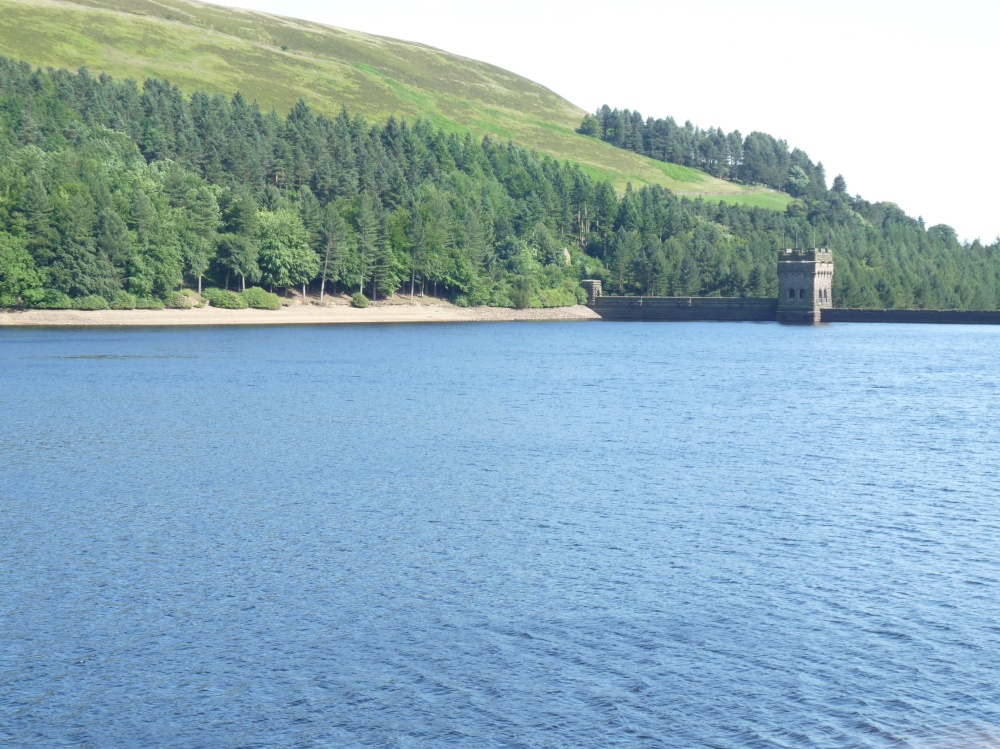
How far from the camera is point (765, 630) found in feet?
93.9

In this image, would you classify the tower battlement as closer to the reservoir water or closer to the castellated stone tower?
the castellated stone tower

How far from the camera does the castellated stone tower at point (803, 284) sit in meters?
189

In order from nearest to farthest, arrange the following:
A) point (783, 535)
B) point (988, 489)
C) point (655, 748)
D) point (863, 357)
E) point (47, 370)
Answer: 1. point (655, 748)
2. point (783, 535)
3. point (988, 489)
4. point (47, 370)
5. point (863, 357)

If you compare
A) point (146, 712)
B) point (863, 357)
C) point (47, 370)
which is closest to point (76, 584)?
point (146, 712)

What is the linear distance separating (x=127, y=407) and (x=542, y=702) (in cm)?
5453

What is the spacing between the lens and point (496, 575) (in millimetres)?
33500

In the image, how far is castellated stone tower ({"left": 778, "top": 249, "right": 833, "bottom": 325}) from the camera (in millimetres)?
188750

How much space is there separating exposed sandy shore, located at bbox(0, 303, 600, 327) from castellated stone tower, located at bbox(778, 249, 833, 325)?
44114mm

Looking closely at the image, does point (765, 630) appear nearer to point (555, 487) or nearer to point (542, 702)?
point (542, 702)

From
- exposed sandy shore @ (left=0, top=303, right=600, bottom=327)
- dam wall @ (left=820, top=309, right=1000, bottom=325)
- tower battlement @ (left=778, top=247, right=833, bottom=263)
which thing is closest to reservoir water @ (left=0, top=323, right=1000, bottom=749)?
exposed sandy shore @ (left=0, top=303, right=600, bottom=327)

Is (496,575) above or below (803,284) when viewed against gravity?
below

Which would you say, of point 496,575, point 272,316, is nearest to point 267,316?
point 272,316

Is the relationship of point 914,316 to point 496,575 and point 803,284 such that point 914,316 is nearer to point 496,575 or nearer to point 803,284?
point 803,284

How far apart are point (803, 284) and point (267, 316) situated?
8868 cm
